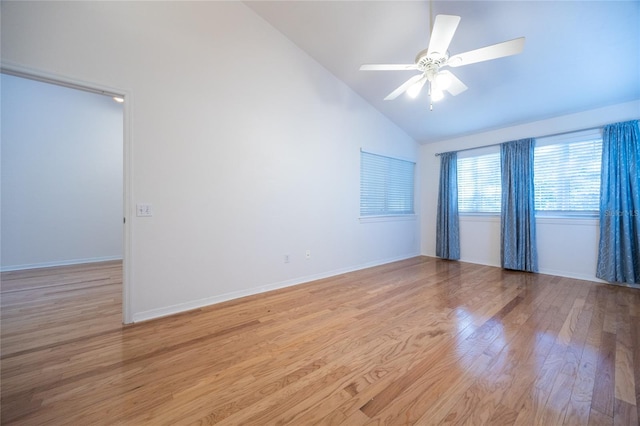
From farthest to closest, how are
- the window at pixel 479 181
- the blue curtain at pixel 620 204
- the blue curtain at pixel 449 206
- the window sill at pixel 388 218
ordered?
the blue curtain at pixel 449 206, the window at pixel 479 181, the window sill at pixel 388 218, the blue curtain at pixel 620 204

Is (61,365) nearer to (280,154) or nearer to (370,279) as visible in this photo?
(280,154)

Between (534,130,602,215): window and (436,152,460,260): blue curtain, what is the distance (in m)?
1.22

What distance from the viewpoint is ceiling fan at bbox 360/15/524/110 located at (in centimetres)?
156

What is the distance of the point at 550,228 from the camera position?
3.62 m

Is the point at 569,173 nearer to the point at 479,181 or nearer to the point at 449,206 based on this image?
the point at 479,181

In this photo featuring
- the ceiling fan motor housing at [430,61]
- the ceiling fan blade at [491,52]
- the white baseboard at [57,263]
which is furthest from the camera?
the white baseboard at [57,263]

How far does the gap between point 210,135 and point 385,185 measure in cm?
326

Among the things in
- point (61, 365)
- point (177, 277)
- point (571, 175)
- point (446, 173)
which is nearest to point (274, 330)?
point (177, 277)

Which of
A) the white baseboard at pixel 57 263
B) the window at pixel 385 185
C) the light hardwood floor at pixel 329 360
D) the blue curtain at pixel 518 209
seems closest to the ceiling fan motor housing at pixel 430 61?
the window at pixel 385 185

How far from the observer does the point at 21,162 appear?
3648mm

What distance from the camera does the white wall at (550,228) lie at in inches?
128

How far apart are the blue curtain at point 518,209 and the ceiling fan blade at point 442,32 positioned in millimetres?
3104

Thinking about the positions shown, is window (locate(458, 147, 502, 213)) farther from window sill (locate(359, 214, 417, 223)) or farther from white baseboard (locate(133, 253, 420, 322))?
white baseboard (locate(133, 253, 420, 322))

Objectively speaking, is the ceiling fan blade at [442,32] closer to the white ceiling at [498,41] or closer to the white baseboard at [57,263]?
the white ceiling at [498,41]
